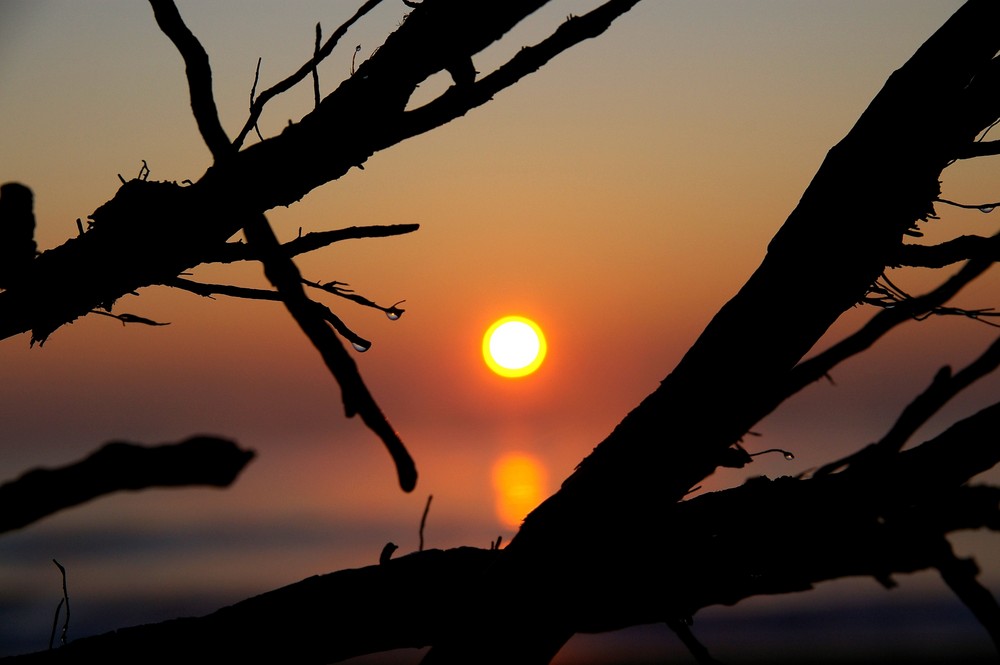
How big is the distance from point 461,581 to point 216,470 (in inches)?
73.9

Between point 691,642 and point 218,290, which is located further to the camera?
point 691,642

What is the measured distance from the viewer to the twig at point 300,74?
221 centimetres

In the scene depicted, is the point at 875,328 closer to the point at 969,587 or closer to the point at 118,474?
the point at 969,587

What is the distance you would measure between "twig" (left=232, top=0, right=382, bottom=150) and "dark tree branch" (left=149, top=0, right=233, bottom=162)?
0.46 metres

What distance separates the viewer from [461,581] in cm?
275

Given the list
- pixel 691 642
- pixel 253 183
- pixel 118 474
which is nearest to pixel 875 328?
pixel 691 642

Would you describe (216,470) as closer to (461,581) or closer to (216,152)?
(216,152)

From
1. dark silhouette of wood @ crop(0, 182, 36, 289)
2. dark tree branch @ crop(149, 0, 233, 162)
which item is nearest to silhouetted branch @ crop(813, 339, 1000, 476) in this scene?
dark tree branch @ crop(149, 0, 233, 162)

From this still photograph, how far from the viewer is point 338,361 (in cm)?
127

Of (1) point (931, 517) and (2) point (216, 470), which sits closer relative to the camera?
(2) point (216, 470)

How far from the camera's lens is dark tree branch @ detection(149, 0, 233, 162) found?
1639mm

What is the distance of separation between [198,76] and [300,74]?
0.57 metres

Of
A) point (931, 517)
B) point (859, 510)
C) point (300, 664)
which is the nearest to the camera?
point (931, 517)

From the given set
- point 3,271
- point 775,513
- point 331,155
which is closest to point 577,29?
point 331,155
